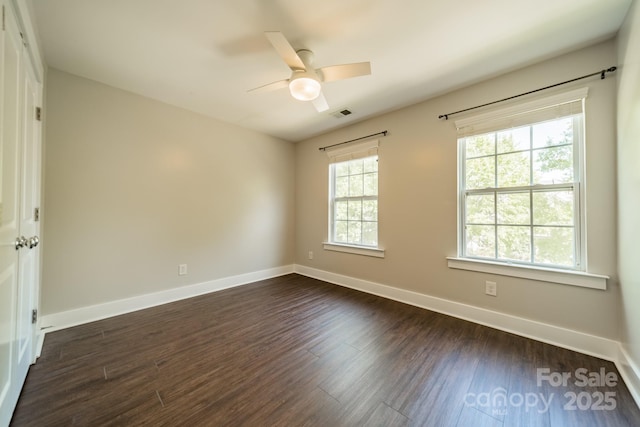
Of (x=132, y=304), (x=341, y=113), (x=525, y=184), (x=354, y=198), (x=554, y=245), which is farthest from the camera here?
(x=354, y=198)

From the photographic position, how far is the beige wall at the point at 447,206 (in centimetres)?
190

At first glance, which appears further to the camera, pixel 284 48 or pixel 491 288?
pixel 491 288

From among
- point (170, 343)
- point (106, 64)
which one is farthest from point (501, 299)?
point (106, 64)

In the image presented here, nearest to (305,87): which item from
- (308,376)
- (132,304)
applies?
(308,376)

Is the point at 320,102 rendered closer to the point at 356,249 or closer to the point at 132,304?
the point at 356,249

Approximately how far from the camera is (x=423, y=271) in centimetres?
288

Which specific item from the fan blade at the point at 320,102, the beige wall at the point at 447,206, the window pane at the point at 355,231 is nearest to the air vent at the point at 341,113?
the beige wall at the point at 447,206

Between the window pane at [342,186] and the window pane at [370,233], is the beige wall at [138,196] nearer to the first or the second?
the window pane at [342,186]

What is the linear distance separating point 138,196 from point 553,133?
432cm

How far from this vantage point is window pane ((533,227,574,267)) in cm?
207

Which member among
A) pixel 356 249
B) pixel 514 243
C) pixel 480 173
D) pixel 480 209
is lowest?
pixel 356 249

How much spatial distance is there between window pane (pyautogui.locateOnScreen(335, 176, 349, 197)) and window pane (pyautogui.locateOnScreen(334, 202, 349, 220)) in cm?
15

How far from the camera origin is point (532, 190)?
2230 mm

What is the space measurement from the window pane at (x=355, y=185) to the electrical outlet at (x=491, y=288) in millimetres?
1955
